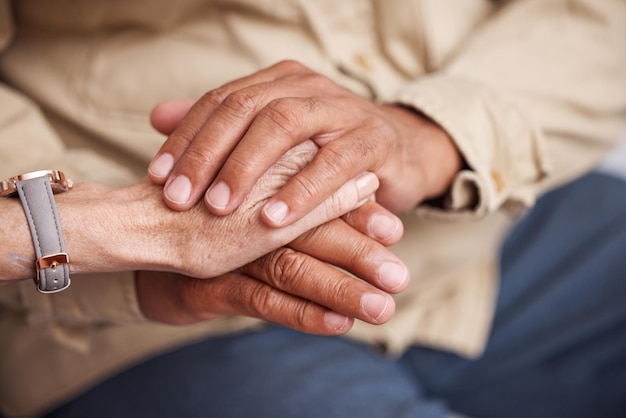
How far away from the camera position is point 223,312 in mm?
602

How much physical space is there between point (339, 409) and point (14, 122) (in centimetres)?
52

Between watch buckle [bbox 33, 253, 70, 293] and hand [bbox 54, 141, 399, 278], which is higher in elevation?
watch buckle [bbox 33, 253, 70, 293]

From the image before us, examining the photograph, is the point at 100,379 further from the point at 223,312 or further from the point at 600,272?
the point at 600,272

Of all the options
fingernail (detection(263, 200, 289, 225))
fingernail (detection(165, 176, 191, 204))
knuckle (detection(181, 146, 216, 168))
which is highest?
knuckle (detection(181, 146, 216, 168))

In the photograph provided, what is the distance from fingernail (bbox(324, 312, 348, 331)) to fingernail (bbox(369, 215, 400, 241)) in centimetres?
9

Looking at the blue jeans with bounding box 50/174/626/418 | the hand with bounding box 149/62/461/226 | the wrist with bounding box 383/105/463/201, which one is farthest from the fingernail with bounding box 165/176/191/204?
the blue jeans with bounding box 50/174/626/418

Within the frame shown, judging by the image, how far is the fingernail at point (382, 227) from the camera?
0.58 m

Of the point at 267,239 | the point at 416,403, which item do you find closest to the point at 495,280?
the point at 416,403

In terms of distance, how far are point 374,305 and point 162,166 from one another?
0.23 m

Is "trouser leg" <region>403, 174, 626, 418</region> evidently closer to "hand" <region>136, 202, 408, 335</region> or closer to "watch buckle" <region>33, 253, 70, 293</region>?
"hand" <region>136, 202, 408, 335</region>

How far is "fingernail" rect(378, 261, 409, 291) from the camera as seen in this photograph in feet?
1.79

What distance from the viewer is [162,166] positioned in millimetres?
564

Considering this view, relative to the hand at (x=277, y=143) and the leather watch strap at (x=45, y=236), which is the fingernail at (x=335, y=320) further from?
the leather watch strap at (x=45, y=236)

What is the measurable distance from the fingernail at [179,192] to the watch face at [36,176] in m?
0.09
